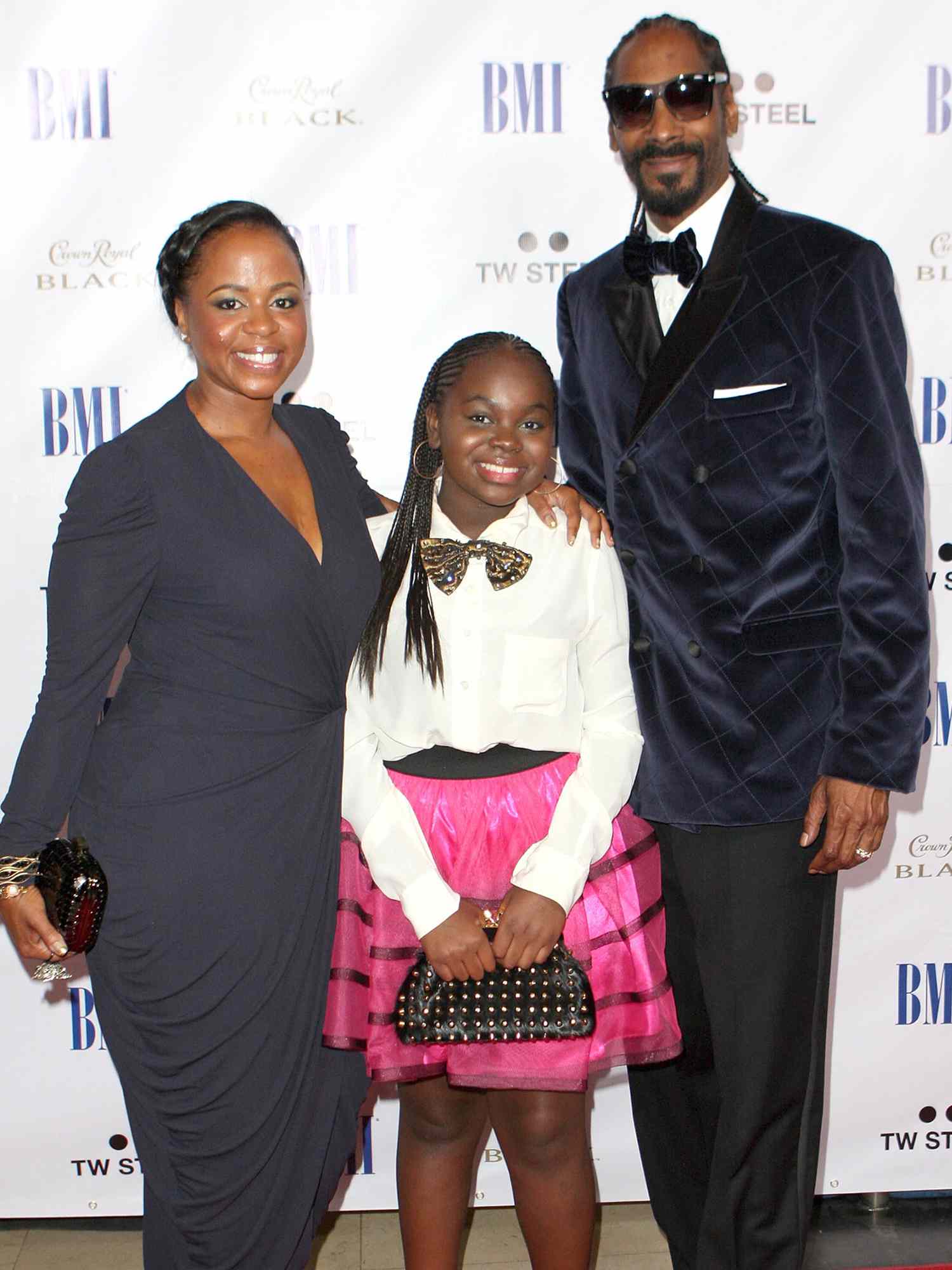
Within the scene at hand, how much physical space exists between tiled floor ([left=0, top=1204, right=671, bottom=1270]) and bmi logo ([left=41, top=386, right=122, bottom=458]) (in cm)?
167

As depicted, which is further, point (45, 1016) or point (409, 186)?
point (45, 1016)

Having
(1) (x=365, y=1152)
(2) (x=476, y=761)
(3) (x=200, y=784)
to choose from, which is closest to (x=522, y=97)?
(2) (x=476, y=761)

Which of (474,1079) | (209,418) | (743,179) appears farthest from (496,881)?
(743,179)

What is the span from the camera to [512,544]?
79.6 inches

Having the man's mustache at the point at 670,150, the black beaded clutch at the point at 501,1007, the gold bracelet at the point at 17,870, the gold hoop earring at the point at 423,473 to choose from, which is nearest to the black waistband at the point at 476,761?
the black beaded clutch at the point at 501,1007

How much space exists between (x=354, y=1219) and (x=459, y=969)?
1275 millimetres

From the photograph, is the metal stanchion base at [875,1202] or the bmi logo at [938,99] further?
the metal stanchion base at [875,1202]

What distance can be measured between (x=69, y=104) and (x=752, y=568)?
1.66 m

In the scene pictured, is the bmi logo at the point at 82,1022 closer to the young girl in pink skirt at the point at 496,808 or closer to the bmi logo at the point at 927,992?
the young girl in pink skirt at the point at 496,808

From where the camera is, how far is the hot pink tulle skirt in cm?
196

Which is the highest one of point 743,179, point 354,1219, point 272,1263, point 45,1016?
point 743,179

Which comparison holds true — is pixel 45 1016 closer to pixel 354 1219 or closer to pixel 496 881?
pixel 354 1219

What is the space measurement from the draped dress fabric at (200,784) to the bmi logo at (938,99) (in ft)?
4.92

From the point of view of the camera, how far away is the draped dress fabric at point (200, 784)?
1.91 m
